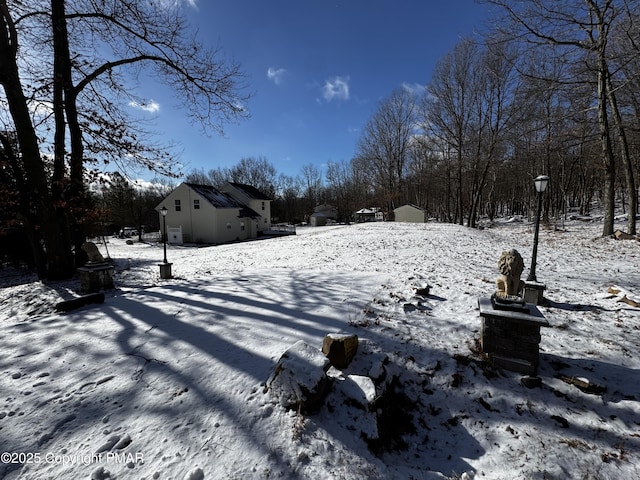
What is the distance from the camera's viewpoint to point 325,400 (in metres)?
A: 2.58

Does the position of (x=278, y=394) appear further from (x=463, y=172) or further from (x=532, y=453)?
(x=463, y=172)

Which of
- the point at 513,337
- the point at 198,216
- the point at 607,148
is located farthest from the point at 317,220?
the point at 513,337

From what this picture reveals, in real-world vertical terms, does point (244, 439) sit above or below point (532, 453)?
above

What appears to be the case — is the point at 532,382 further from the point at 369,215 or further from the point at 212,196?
the point at 369,215

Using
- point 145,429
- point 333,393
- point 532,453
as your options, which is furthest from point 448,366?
point 145,429

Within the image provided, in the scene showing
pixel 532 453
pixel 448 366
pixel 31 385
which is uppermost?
pixel 31 385

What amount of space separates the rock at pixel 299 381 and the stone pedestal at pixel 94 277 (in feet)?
20.5

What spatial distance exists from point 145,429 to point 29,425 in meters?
1.05

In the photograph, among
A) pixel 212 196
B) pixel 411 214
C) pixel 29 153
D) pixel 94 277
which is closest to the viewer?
pixel 94 277

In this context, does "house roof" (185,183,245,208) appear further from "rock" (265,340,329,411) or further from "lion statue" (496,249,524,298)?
"lion statue" (496,249,524,298)

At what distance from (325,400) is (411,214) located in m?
26.6

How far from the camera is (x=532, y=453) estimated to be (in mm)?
2391

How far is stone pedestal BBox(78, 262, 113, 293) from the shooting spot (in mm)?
6221

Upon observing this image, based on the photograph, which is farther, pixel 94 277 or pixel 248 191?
pixel 248 191
